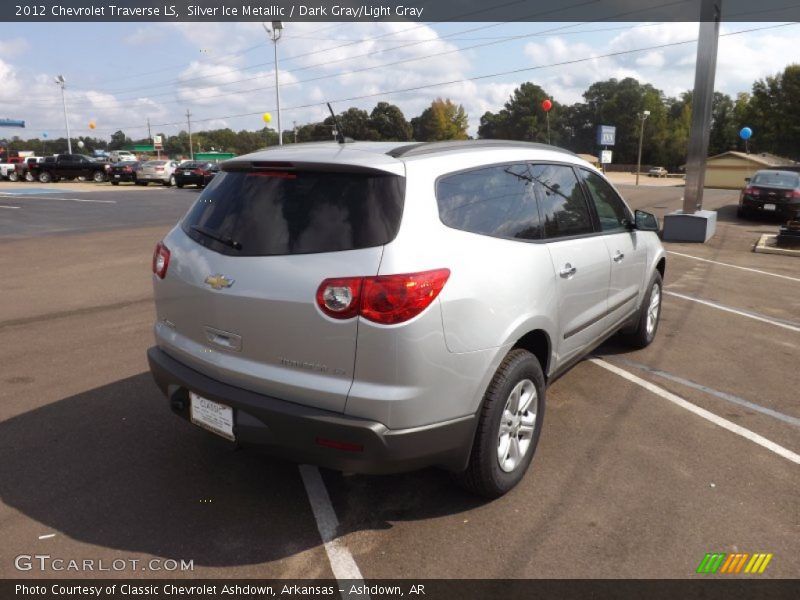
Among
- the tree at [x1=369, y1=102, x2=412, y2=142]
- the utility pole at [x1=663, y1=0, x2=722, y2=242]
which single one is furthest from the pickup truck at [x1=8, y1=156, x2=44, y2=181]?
the tree at [x1=369, y1=102, x2=412, y2=142]

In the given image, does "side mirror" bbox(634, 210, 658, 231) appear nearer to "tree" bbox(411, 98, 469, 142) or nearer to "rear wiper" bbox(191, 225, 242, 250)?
"rear wiper" bbox(191, 225, 242, 250)

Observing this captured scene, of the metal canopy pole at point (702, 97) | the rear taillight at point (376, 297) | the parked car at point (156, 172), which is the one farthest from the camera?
the parked car at point (156, 172)

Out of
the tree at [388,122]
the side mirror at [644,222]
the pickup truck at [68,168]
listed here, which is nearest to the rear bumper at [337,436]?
the side mirror at [644,222]

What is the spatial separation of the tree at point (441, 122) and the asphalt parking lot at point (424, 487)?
3976 inches

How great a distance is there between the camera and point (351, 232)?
2566 mm

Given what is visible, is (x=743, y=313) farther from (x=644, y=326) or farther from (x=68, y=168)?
(x=68, y=168)

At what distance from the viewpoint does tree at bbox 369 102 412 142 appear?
9981cm

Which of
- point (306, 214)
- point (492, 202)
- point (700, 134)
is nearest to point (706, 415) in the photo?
point (492, 202)

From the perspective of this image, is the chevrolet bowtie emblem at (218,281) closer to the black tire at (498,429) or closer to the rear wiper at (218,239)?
the rear wiper at (218,239)

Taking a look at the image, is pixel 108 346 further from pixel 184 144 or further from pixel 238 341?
pixel 184 144

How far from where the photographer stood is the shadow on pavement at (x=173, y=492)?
2768 millimetres

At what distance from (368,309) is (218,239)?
95cm

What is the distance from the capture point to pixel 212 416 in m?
2.84
